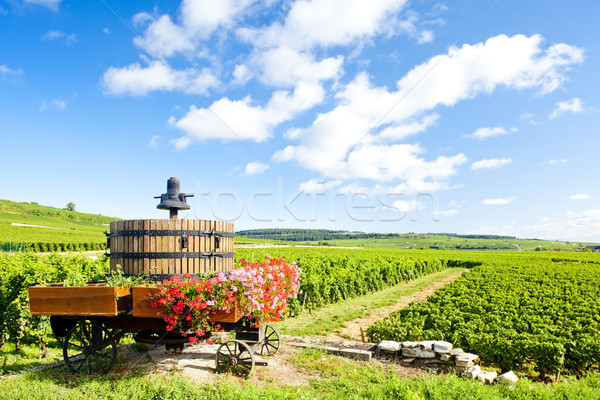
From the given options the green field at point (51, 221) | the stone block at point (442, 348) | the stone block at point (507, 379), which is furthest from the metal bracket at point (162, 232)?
the green field at point (51, 221)

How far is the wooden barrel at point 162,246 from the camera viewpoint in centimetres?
660

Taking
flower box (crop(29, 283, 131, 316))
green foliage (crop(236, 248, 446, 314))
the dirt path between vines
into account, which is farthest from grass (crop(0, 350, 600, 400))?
green foliage (crop(236, 248, 446, 314))

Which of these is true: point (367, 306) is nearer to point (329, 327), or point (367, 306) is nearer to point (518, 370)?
point (329, 327)

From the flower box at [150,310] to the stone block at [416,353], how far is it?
3.46 meters

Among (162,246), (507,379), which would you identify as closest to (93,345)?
(162,246)

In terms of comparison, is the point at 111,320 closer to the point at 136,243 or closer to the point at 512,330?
the point at 136,243

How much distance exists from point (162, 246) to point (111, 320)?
5.05 ft

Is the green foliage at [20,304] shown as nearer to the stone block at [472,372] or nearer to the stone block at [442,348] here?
the stone block at [442,348]

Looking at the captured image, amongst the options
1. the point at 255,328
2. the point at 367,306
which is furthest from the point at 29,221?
the point at 255,328

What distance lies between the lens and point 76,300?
227 inches

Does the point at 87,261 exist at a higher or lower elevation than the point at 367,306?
higher

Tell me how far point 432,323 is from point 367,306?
7177 mm

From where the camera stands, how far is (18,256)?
13.2 m

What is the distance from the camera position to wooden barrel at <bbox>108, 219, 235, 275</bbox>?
6.60 meters
